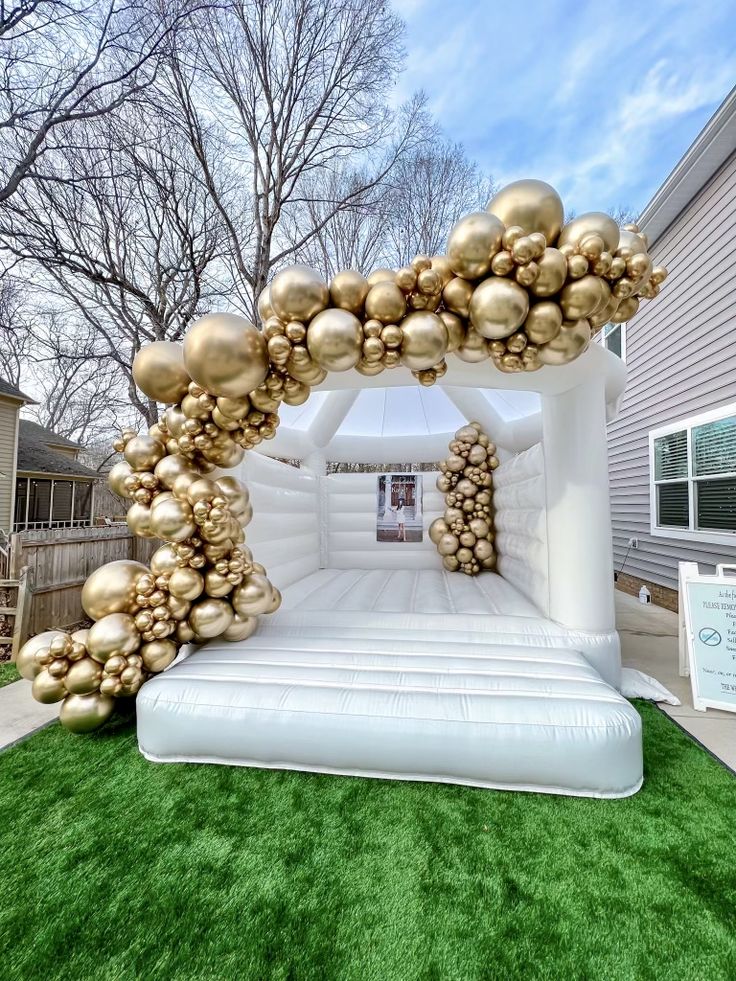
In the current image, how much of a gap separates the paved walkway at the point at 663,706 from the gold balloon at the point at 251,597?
108 centimetres

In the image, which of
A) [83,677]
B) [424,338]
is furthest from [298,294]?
[83,677]

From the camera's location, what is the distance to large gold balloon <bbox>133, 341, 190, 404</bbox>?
179 centimetres

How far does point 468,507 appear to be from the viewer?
370cm

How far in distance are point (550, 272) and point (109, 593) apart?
2077 millimetres

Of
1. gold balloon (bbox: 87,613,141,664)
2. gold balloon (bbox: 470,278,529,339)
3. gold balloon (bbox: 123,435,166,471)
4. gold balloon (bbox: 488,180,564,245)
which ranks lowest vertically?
gold balloon (bbox: 87,613,141,664)

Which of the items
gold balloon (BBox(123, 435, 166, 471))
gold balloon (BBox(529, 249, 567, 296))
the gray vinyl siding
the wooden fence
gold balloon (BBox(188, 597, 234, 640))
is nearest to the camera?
gold balloon (BBox(529, 249, 567, 296))

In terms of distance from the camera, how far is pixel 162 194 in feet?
22.9

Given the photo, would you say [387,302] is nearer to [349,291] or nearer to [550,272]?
[349,291]

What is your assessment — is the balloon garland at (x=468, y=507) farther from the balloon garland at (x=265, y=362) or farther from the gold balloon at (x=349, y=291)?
the gold balloon at (x=349, y=291)

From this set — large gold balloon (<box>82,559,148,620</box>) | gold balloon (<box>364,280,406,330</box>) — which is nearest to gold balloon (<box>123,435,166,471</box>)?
large gold balloon (<box>82,559,148,620</box>)

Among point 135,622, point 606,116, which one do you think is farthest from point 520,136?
point 135,622

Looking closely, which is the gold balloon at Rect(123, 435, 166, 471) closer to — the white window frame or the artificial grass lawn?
the artificial grass lawn

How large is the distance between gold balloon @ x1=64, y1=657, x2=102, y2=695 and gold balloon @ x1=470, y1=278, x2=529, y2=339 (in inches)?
78.5

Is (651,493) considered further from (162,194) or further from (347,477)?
(162,194)
